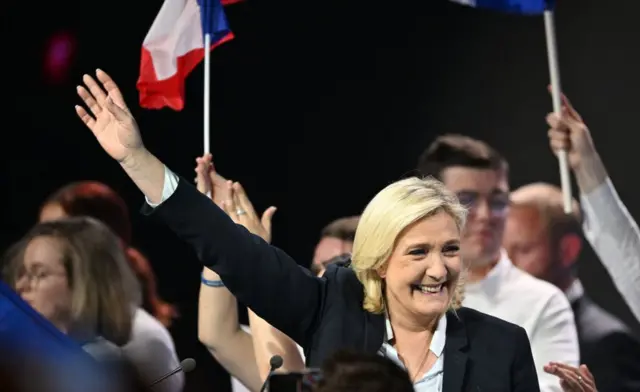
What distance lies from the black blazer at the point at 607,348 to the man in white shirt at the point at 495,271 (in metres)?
0.71

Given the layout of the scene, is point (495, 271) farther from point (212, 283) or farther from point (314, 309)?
point (314, 309)

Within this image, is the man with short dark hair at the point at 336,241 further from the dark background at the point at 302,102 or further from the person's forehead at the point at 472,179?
the dark background at the point at 302,102

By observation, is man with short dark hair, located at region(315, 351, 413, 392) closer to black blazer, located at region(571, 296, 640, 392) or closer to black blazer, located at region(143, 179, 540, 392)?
black blazer, located at region(143, 179, 540, 392)

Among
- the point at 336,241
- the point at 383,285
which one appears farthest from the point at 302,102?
the point at 383,285

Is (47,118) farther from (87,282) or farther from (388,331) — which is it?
(388,331)

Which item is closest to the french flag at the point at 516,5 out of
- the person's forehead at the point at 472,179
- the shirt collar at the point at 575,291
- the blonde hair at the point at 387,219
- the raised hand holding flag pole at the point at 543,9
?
the raised hand holding flag pole at the point at 543,9

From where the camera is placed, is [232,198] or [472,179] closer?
[232,198]

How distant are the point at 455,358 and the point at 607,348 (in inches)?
92.1

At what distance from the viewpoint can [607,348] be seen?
475 centimetres

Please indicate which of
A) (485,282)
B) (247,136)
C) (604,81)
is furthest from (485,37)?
(485,282)

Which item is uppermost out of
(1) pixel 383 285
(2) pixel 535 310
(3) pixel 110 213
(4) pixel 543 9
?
(4) pixel 543 9

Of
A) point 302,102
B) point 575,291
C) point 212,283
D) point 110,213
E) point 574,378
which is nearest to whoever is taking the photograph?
point 574,378

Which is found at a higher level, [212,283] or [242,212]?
[242,212]

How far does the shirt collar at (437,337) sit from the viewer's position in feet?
8.49
